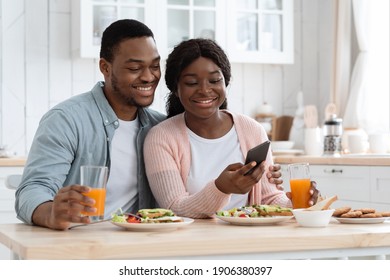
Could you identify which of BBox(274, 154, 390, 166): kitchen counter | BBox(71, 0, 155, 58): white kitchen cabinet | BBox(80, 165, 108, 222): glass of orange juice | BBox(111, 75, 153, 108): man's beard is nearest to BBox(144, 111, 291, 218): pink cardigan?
BBox(111, 75, 153, 108): man's beard

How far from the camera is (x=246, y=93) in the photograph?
4.68 m

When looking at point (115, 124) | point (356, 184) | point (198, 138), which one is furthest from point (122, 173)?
point (356, 184)

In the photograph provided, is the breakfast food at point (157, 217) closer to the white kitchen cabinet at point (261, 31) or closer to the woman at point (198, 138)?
the woman at point (198, 138)

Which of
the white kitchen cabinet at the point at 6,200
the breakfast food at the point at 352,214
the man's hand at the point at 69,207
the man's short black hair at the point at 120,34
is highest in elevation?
the man's short black hair at the point at 120,34

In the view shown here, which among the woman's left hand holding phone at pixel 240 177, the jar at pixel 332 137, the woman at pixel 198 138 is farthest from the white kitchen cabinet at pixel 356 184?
the woman's left hand holding phone at pixel 240 177

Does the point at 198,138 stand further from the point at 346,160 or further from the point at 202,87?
the point at 346,160

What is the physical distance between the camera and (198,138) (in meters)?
2.27

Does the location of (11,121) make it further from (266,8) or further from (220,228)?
(220,228)

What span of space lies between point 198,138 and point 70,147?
42cm

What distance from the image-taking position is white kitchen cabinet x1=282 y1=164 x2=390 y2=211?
10.8 feet

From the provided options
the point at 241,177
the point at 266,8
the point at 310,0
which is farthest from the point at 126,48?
the point at 310,0

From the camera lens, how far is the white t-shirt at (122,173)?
7.20ft

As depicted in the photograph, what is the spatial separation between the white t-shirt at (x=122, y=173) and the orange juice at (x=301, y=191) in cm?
51

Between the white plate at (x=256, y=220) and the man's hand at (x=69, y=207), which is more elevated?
the man's hand at (x=69, y=207)
